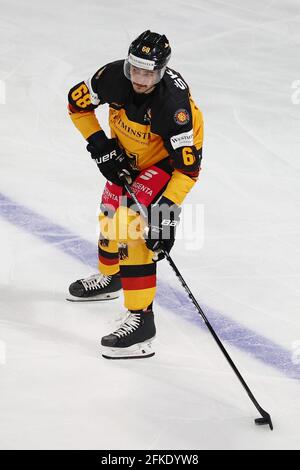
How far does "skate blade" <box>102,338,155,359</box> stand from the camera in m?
3.34

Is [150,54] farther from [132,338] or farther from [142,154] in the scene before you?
[132,338]

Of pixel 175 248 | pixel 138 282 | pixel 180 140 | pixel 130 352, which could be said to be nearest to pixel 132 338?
pixel 130 352

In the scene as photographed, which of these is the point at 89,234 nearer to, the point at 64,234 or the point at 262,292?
the point at 64,234

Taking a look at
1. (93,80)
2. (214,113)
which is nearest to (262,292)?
(93,80)

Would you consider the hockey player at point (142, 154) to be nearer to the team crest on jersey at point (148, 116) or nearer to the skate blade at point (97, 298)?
the team crest on jersey at point (148, 116)

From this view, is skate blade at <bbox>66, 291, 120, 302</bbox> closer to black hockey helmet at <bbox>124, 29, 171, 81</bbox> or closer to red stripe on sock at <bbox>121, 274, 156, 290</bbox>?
red stripe on sock at <bbox>121, 274, 156, 290</bbox>

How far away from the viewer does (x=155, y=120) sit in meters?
3.21

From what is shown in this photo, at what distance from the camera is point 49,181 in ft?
→ 15.6

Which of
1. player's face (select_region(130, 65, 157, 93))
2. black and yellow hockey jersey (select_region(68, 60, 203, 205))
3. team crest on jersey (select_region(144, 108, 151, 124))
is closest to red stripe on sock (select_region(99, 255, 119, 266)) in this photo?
black and yellow hockey jersey (select_region(68, 60, 203, 205))

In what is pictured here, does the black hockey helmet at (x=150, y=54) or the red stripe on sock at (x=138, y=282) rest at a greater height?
the black hockey helmet at (x=150, y=54)

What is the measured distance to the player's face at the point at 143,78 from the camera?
315cm

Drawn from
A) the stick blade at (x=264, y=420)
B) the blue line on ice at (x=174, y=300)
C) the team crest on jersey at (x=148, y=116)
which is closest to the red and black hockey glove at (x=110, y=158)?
the team crest on jersey at (x=148, y=116)

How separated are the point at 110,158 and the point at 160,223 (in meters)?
0.39

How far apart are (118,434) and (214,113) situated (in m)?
3.04
